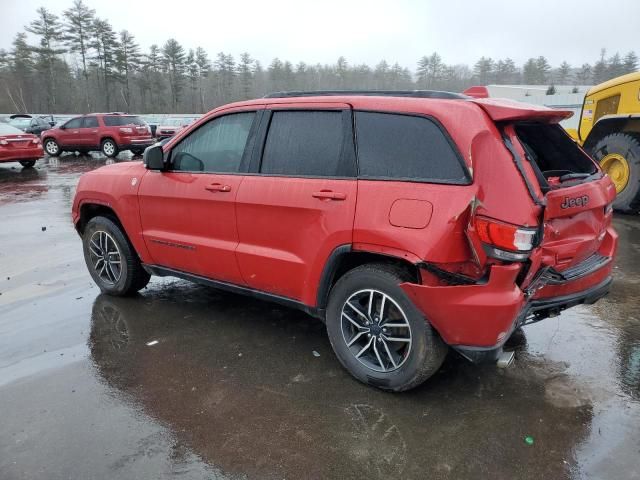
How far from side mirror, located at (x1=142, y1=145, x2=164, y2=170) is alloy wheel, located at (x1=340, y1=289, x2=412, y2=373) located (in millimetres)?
2067

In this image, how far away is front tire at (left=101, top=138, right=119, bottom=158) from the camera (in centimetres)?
1883

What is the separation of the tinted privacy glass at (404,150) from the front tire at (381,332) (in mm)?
594

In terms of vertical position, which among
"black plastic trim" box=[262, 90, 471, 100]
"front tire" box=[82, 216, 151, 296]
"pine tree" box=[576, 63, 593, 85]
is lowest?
"front tire" box=[82, 216, 151, 296]

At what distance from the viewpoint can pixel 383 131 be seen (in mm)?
2990

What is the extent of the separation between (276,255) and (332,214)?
1.94 feet

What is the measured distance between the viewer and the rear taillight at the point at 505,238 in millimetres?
2521

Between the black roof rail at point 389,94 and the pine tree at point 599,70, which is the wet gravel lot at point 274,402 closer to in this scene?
the black roof rail at point 389,94

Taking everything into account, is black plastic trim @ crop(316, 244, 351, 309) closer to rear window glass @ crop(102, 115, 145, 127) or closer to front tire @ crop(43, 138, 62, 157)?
rear window glass @ crop(102, 115, 145, 127)

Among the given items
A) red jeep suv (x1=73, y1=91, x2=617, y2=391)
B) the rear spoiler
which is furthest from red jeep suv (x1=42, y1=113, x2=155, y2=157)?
the rear spoiler

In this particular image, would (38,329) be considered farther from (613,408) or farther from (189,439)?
(613,408)

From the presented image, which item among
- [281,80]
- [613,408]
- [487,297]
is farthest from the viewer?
[281,80]

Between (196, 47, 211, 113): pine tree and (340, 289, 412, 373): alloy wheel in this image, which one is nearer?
(340, 289, 412, 373): alloy wheel

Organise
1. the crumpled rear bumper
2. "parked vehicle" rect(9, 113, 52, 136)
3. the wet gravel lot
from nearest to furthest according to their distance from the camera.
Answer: the wet gravel lot → the crumpled rear bumper → "parked vehicle" rect(9, 113, 52, 136)

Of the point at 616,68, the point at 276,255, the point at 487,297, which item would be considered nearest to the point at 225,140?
the point at 276,255
